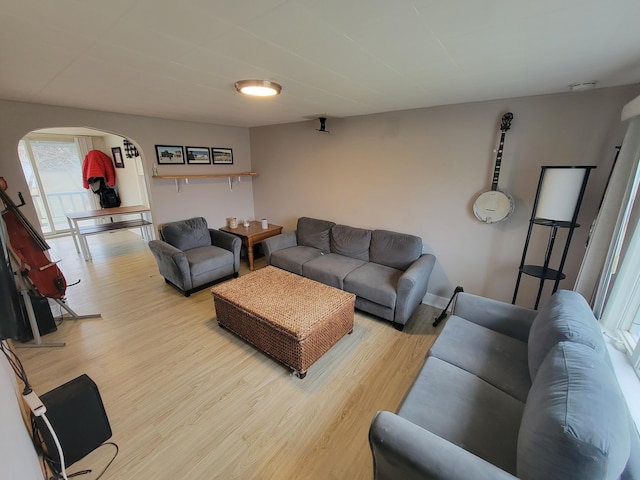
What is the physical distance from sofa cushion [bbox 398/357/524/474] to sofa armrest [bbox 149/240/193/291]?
2.73 m

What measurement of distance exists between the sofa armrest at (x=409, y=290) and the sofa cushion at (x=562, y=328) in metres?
0.98

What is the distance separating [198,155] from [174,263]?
1.77 meters

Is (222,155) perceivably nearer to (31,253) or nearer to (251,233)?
(251,233)

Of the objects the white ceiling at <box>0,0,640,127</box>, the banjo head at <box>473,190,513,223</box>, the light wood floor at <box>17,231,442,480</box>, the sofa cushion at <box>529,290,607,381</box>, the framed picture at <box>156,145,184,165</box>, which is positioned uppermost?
the white ceiling at <box>0,0,640,127</box>

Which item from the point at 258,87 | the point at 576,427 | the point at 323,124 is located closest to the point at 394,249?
the point at 323,124

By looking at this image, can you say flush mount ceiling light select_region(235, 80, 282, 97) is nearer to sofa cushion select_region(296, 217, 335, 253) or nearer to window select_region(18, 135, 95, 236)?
sofa cushion select_region(296, 217, 335, 253)

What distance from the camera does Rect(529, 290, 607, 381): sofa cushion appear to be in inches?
49.8

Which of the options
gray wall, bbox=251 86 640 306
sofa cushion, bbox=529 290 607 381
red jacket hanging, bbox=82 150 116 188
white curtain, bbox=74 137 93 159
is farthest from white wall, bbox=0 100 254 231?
sofa cushion, bbox=529 290 607 381

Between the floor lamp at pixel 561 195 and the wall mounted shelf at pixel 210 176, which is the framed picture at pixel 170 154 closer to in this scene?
the wall mounted shelf at pixel 210 176

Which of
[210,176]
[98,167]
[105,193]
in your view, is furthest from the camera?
[105,193]

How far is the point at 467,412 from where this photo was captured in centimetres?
125

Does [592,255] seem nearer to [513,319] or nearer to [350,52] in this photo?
[513,319]

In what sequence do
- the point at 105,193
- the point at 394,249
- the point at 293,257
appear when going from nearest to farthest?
the point at 394,249 → the point at 293,257 → the point at 105,193

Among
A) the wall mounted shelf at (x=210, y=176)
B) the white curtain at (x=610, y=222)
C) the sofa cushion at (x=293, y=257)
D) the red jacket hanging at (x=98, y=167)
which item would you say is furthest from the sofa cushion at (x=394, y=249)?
the red jacket hanging at (x=98, y=167)
